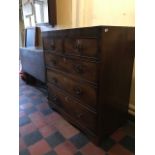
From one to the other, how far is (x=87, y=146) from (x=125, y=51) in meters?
0.90

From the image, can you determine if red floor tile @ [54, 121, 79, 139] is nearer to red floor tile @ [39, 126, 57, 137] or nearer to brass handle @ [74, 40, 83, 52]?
red floor tile @ [39, 126, 57, 137]

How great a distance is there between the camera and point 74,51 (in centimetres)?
128

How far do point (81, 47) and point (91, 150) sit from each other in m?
0.89

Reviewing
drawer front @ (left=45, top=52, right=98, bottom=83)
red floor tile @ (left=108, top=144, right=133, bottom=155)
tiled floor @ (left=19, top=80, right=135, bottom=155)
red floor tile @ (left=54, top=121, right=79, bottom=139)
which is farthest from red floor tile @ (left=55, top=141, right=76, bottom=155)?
drawer front @ (left=45, top=52, right=98, bottom=83)

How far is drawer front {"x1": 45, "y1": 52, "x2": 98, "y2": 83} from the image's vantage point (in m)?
1.14

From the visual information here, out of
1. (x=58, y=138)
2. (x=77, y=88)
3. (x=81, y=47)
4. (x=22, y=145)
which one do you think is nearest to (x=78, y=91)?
(x=77, y=88)

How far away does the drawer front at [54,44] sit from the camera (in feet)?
4.79

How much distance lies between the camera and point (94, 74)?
44.4 inches

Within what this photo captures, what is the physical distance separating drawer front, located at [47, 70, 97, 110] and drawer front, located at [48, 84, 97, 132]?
8 centimetres

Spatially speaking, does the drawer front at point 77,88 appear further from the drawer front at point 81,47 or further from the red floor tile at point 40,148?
the red floor tile at point 40,148

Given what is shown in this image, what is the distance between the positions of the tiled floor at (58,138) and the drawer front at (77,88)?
388 mm
